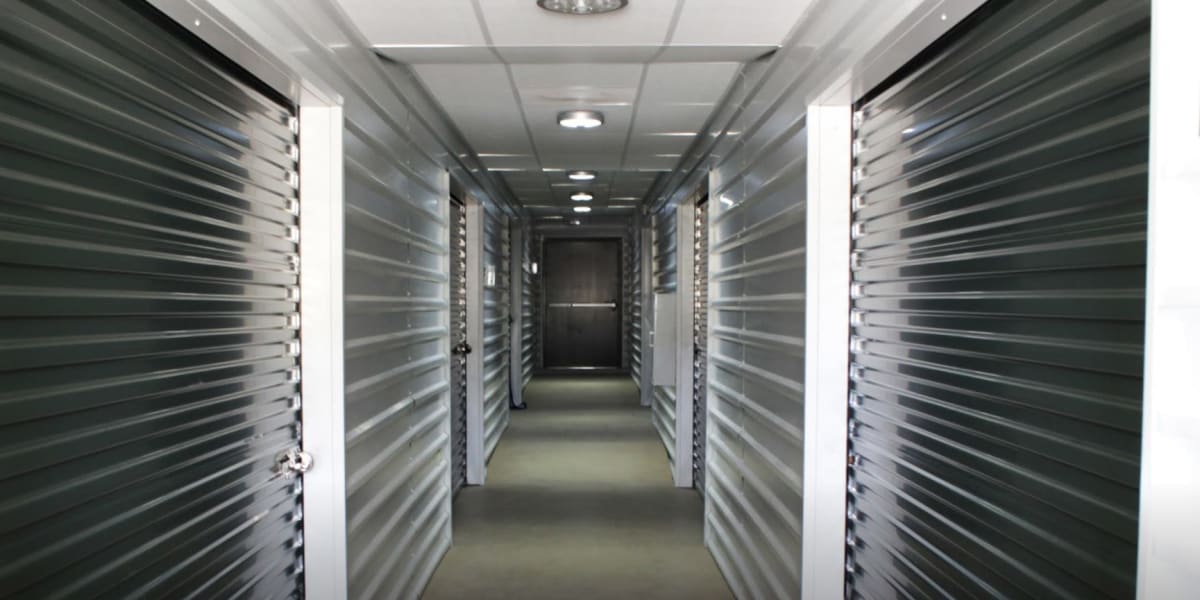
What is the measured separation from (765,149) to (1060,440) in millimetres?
1997

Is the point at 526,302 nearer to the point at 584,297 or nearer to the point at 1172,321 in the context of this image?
the point at 584,297

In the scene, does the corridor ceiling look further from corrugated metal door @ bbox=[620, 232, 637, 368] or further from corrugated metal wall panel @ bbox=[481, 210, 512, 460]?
corrugated metal door @ bbox=[620, 232, 637, 368]

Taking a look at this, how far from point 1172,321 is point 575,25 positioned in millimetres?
2213

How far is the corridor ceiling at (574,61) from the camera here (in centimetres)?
268

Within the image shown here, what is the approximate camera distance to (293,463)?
2508mm

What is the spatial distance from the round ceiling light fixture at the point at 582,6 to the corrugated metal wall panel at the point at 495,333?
4008 mm

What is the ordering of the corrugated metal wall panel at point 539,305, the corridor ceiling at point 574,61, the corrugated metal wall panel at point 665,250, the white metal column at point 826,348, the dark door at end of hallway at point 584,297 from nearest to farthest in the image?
the white metal column at point 826,348 < the corridor ceiling at point 574,61 < the corrugated metal wall panel at point 665,250 < the corrugated metal wall panel at point 539,305 < the dark door at end of hallway at point 584,297

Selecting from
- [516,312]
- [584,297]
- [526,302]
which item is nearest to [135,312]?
[516,312]

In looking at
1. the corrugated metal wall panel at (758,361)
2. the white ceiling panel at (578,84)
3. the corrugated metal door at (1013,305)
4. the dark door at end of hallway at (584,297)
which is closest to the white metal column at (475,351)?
the white ceiling panel at (578,84)

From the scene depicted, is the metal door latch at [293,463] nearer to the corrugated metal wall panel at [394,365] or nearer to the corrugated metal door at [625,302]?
the corrugated metal wall panel at [394,365]

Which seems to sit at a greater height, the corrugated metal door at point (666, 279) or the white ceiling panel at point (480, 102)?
the white ceiling panel at point (480, 102)

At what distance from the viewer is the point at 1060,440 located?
4.82 feet

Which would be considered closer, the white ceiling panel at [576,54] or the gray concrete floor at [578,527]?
the white ceiling panel at [576,54]

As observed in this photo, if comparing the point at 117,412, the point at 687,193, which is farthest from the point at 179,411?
the point at 687,193
